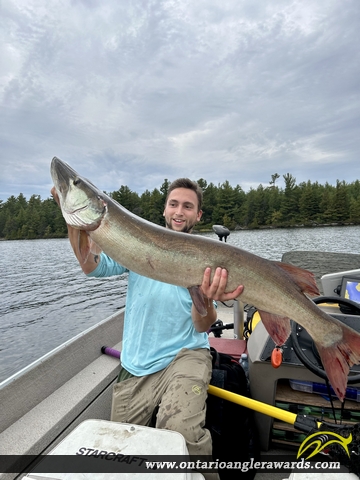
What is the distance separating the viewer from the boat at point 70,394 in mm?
2467


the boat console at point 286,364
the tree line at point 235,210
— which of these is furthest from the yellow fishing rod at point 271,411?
the tree line at point 235,210

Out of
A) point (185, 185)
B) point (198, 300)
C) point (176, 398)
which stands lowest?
point (176, 398)

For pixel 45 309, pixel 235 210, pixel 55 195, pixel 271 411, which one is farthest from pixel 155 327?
pixel 235 210

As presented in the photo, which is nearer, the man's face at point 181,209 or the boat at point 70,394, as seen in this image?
the boat at point 70,394

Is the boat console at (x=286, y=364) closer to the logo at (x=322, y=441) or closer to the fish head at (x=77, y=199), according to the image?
the logo at (x=322, y=441)

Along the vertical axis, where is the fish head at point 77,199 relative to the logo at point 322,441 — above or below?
above

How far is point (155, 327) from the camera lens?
263cm

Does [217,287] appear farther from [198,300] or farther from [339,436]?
[339,436]

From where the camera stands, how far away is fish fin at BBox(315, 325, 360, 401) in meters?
1.91

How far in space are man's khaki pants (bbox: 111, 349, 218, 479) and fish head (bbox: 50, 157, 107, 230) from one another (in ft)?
4.17

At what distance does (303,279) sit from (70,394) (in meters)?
2.45

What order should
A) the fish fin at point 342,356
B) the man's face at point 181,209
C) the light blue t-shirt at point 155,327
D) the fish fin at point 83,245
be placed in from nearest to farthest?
1. the fish fin at point 342,356
2. the fish fin at point 83,245
3. the light blue t-shirt at point 155,327
4. the man's face at point 181,209

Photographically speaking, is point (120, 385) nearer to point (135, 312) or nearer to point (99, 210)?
point (135, 312)

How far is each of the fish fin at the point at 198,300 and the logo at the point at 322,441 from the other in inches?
37.0
